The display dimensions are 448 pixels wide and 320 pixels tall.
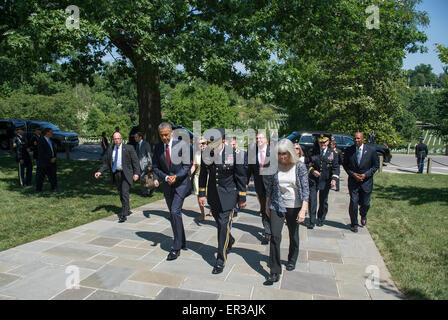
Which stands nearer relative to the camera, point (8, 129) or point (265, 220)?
point (265, 220)

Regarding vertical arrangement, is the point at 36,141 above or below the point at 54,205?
above

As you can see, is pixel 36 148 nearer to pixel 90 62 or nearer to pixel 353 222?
pixel 90 62

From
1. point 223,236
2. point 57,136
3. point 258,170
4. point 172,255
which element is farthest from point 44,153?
point 57,136

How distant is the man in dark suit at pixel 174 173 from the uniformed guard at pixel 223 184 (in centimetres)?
52

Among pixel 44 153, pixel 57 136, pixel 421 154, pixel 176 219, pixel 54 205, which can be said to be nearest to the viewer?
pixel 176 219

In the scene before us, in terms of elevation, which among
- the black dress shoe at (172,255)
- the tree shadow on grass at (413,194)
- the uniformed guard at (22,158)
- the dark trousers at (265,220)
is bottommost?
the tree shadow on grass at (413,194)

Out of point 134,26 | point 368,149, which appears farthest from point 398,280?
point 134,26

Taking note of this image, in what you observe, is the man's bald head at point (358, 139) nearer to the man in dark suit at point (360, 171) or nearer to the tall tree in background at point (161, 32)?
the man in dark suit at point (360, 171)

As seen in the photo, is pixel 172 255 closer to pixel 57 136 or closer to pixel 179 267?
pixel 179 267

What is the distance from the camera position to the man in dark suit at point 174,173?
5211 millimetres

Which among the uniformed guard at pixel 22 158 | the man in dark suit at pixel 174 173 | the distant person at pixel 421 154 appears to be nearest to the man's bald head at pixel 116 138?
the man in dark suit at pixel 174 173

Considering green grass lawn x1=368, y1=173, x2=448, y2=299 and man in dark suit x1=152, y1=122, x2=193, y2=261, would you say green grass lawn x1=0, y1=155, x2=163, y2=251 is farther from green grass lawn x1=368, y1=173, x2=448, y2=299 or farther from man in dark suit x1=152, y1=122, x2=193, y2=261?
green grass lawn x1=368, y1=173, x2=448, y2=299

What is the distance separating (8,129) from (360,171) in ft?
73.5

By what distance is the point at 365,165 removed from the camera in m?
6.91
